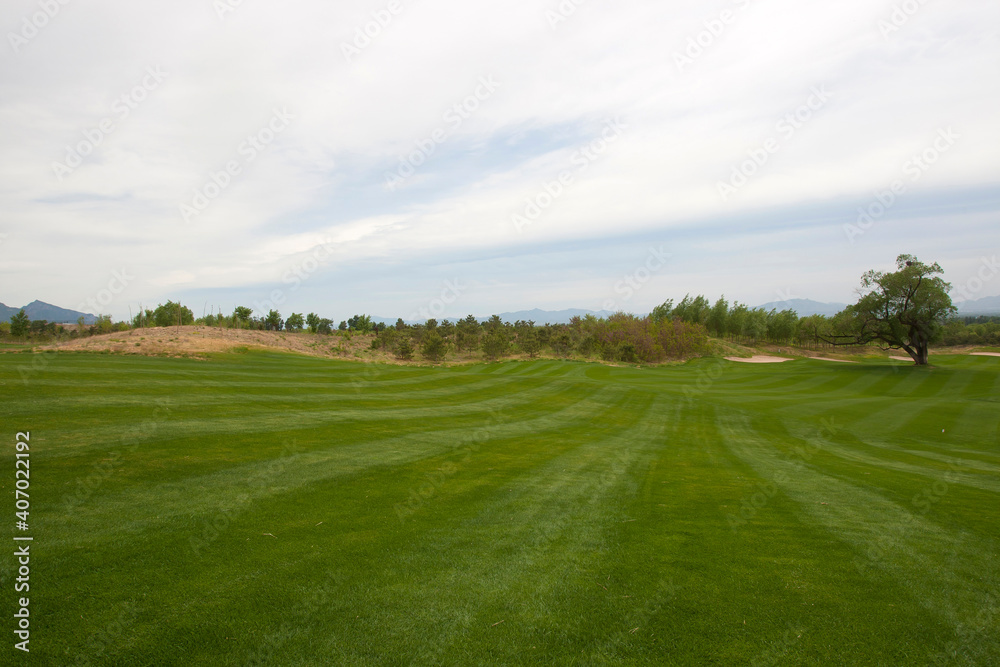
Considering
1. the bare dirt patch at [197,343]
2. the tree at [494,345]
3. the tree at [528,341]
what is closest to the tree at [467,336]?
the tree at [528,341]

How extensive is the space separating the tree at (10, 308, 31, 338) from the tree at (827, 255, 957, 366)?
7422 cm

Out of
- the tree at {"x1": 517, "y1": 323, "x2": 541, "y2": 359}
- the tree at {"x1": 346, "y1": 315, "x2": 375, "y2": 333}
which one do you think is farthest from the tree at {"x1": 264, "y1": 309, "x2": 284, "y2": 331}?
the tree at {"x1": 517, "y1": 323, "x2": 541, "y2": 359}

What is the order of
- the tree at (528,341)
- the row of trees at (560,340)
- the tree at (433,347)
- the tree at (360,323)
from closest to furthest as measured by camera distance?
the tree at (433,347)
the row of trees at (560,340)
the tree at (528,341)
the tree at (360,323)

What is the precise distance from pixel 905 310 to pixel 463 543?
45572 mm

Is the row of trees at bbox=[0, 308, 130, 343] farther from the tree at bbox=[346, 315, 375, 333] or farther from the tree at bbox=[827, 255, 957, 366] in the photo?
the tree at bbox=[827, 255, 957, 366]

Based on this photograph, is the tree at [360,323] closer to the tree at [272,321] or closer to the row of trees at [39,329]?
the tree at [272,321]

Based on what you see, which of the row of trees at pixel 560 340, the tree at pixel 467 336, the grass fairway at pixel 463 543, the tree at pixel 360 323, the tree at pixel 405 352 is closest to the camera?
the grass fairway at pixel 463 543

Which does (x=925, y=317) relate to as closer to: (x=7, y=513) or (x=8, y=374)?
(x=7, y=513)

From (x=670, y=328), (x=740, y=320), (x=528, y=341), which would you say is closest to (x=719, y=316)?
(x=740, y=320)

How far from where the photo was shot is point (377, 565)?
5266 mm

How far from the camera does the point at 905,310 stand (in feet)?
118

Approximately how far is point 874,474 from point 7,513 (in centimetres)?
1652

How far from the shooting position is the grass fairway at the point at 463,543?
13.2ft

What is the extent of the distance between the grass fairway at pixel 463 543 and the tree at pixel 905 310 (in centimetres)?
2852
